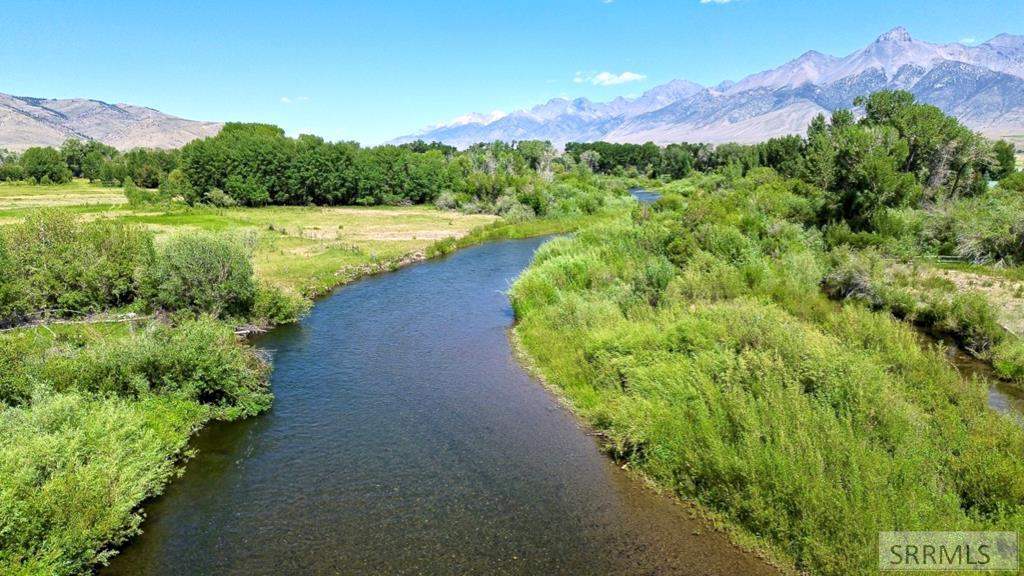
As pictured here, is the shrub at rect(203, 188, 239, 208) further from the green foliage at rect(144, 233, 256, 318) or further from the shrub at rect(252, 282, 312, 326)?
the green foliage at rect(144, 233, 256, 318)

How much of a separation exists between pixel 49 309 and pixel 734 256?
34868 millimetres

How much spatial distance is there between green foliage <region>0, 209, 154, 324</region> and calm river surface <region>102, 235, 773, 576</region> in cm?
1054

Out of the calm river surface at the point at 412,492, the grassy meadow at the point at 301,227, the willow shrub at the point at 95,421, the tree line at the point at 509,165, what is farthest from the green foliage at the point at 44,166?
the calm river surface at the point at 412,492

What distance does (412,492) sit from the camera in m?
15.6

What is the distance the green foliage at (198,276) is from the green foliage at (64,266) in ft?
4.87

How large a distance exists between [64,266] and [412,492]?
22.3m

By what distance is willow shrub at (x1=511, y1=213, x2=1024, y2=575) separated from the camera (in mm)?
12000

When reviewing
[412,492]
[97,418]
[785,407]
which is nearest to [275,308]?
[97,418]

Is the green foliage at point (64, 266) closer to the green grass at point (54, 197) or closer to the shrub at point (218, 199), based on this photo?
the green grass at point (54, 197)

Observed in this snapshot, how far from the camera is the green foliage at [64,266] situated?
24906 mm

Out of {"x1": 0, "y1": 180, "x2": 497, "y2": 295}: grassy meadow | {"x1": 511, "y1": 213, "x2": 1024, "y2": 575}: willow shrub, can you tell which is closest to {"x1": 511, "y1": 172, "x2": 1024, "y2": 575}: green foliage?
{"x1": 511, "y1": 213, "x2": 1024, "y2": 575}: willow shrub

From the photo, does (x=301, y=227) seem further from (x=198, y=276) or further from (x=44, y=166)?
(x=44, y=166)

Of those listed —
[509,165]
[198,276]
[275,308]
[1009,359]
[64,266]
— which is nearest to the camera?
[1009,359]

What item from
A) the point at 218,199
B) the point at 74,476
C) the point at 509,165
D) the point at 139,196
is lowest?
the point at 74,476
